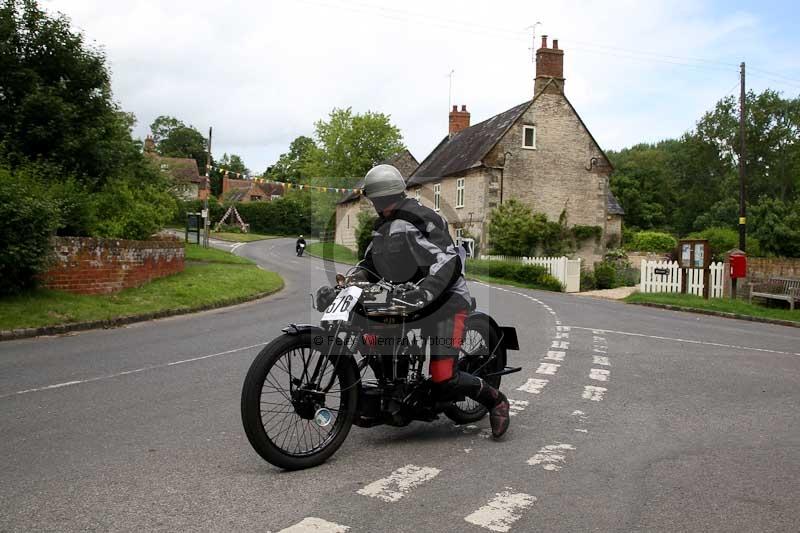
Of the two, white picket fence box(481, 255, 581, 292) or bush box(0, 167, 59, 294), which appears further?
white picket fence box(481, 255, 581, 292)

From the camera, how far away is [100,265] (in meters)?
15.4

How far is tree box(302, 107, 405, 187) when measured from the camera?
247 ft

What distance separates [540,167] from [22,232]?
3179cm

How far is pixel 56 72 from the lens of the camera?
19484mm

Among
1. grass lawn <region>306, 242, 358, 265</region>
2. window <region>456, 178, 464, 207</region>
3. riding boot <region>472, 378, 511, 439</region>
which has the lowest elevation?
riding boot <region>472, 378, 511, 439</region>

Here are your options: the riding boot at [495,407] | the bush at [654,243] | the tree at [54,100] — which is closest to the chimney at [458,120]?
the bush at [654,243]

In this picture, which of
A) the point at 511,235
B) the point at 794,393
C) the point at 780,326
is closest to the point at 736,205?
the point at 511,235

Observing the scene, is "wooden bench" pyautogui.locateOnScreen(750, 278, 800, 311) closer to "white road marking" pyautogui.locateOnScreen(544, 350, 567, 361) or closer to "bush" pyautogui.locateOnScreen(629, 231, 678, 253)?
"white road marking" pyautogui.locateOnScreen(544, 350, 567, 361)

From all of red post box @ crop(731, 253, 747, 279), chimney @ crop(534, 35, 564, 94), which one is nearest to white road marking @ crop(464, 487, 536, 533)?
red post box @ crop(731, 253, 747, 279)

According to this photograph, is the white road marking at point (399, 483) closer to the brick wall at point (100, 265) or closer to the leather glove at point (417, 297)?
the leather glove at point (417, 297)

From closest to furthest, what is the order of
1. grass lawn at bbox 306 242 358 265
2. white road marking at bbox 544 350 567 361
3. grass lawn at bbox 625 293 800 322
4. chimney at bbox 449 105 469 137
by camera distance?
white road marking at bbox 544 350 567 361, grass lawn at bbox 625 293 800 322, grass lawn at bbox 306 242 358 265, chimney at bbox 449 105 469 137

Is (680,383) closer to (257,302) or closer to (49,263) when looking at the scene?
(49,263)

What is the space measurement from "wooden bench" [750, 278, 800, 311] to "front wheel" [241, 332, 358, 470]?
19.0 meters

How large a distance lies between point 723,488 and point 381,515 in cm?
216
